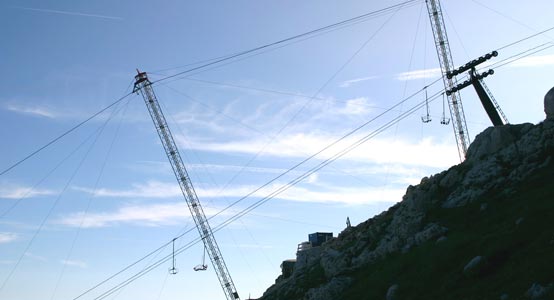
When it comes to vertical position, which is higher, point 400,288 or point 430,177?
point 430,177

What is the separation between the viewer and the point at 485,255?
43750mm

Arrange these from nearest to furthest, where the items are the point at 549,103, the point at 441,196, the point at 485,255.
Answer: the point at 485,255 → the point at 441,196 → the point at 549,103

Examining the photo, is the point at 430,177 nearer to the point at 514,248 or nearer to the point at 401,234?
the point at 401,234

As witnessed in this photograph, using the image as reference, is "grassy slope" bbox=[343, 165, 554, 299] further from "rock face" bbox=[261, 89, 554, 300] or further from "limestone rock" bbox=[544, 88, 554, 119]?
"limestone rock" bbox=[544, 88, 554, 119]

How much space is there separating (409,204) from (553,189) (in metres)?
25.1

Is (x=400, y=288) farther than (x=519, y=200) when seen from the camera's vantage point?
No

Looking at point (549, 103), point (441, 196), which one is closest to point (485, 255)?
point (441, 196)

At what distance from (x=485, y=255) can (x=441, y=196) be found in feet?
116

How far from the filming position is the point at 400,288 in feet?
164

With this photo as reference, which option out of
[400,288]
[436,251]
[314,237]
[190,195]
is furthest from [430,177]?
[190,195]

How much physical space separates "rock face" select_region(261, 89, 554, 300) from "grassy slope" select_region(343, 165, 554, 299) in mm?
1860

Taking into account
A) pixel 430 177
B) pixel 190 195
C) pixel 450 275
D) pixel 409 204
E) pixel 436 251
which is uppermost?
pixel 190 195

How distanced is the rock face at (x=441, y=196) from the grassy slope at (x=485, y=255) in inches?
73.2

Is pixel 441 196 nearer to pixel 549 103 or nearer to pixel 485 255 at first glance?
pixel 549 103
